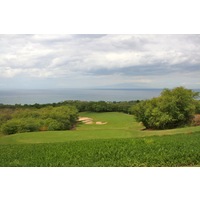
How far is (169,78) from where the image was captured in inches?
312

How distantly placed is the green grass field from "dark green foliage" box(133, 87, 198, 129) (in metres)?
0.19

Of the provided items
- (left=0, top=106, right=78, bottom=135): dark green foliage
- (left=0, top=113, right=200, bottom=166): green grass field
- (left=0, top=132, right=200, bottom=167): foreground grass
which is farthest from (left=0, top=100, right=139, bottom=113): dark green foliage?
(left=0, top=132, right=200, bottom=167): foreground grass

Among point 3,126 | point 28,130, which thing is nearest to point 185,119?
point 28,130

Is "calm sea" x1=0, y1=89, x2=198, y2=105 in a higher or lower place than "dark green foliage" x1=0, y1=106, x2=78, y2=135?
higher

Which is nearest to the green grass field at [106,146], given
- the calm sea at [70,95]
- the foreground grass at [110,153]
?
the foreground grass at [110,153]

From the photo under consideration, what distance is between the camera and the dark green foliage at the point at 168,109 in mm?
8047

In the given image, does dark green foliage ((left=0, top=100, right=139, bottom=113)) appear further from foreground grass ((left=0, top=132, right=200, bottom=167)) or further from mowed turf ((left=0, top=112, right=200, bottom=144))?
foreground grass ((left=0, top=132, right=200, bottom=167))

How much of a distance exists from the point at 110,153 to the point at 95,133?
0.61 meters

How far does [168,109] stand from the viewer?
26.7 feet

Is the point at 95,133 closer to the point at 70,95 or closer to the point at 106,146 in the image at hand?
the point at 106,146

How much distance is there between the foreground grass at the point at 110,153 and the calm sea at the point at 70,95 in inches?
39.5

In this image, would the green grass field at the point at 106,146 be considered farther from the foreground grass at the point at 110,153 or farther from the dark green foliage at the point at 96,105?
the dark green foliage at the point at 96,105

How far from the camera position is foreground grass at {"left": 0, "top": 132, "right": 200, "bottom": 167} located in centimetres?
746
